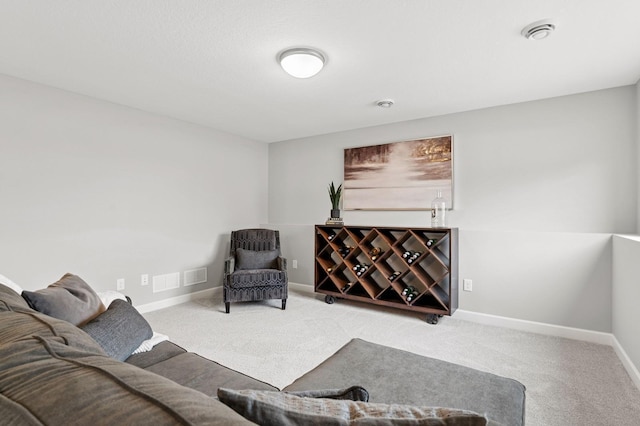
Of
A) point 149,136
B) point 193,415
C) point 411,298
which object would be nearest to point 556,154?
point 411,298

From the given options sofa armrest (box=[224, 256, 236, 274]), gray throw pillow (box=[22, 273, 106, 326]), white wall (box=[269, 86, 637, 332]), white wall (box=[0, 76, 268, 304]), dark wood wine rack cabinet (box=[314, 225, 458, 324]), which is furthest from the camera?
sofa armrest (box=[224, 256, 236, 274])

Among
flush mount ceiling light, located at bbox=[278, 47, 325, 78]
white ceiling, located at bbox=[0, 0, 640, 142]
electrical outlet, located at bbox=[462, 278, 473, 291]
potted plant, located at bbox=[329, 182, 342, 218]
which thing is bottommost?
electrical outlet, located at bbox=[462, 278, 473, 291]

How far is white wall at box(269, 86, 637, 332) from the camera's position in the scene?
286 centimetres

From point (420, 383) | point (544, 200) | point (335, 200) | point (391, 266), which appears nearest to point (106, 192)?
Answer: point (335, 200)

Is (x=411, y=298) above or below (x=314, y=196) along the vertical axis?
below

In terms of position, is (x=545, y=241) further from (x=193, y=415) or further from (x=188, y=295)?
(x=188, y=295)

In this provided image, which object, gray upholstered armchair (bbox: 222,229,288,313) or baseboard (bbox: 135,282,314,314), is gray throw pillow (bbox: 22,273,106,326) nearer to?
gray upholstered armchair (bbox: 222,229,288,313)

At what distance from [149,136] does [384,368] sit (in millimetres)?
3548

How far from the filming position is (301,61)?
2.25m

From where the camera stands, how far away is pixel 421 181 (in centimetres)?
378

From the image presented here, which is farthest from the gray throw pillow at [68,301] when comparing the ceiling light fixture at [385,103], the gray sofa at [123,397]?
the ceiling light fixture at [385,103]

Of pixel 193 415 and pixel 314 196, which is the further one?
pixel 314 196

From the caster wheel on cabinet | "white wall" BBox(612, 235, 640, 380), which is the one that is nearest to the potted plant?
the caster wheel on cabinet

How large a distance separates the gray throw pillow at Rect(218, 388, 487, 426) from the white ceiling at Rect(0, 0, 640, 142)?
1878mm
